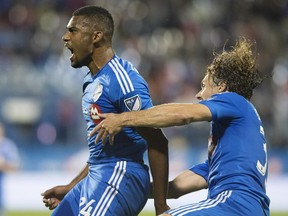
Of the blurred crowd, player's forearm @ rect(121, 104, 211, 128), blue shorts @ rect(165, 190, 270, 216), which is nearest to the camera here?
player's forearm @ rect(121, 104, 211, 128)

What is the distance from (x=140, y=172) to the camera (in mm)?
5406

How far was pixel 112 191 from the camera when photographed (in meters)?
5.30

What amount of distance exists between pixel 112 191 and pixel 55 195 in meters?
0.86

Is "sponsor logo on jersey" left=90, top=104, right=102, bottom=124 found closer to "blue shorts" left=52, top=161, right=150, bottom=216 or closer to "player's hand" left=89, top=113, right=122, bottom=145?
"blue shorts" left=52, top=161, right=150, bottom=216

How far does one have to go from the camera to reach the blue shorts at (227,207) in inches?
186

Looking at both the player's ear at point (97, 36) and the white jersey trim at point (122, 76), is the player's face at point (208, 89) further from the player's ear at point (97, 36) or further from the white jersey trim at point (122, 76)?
the player's ear at point (97, 36)

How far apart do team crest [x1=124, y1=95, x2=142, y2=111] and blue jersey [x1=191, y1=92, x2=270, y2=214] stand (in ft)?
1.84

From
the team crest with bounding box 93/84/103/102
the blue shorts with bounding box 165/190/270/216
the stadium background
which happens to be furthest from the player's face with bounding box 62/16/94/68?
the stadium background

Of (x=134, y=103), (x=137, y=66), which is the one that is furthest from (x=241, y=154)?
(x=137, y=66)

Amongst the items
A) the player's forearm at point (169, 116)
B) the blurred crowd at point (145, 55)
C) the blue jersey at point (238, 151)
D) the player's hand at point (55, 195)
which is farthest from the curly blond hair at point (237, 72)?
the blurred crowd at point (145, 55)

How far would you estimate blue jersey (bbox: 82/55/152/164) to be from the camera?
5.24 m

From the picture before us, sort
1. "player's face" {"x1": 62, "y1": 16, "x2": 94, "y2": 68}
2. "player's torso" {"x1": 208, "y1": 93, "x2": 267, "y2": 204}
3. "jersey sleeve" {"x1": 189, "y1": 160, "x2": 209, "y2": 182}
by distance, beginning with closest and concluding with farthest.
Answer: "player's torso" {"x1": 208, "y1": 93, "x2": 267, "y2": 204} → "player's face" {"x1": 62, "y1": 16, "x2": 94, "y2": 68} → "jersey sleeve" {"x1": 189, "y1": 160, "x2": 209, "y2": 182}

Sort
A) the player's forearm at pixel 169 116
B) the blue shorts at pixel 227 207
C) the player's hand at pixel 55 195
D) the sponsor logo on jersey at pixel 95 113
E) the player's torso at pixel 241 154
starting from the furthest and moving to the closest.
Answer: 1. the player's hand at pixel 55 195
2. the sponsor logo on jersey at pixel 95 113
3. the player's torso at pixel 241 154
4. the blue shorts at pixel 227 207
5. the player's forearm at pixel 169 116

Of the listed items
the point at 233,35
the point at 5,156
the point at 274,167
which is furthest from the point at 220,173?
the point at 233,35
